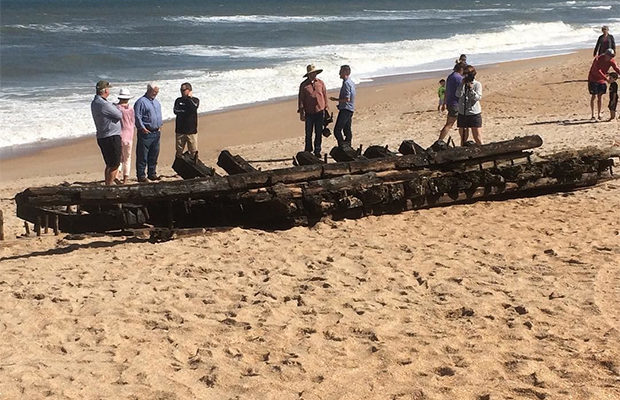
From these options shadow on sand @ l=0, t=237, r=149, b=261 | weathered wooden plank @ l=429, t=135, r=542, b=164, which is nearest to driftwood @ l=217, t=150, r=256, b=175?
shadow on sand @ l=0, t=237, r=149, b=261

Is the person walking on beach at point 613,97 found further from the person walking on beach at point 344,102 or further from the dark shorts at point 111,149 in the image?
the dark shorts at point 111,149

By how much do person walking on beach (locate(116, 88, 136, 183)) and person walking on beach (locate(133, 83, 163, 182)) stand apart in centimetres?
14

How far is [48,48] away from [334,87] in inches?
696

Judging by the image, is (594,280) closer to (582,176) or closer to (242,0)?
(582,176)

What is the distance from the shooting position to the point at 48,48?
125ft

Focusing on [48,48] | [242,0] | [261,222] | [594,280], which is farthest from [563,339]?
[242,0]

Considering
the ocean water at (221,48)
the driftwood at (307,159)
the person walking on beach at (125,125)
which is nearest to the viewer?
the driftwood at (307,159)

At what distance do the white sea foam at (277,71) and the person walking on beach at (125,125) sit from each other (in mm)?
6858

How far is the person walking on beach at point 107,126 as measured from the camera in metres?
11.0

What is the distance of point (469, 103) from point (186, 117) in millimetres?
4396

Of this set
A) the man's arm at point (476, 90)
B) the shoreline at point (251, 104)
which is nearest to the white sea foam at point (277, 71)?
the shoreline at point (251, 104)

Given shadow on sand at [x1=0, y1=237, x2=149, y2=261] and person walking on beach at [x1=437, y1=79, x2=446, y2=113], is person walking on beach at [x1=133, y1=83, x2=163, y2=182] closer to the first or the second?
shadow on sand at [x1=0, y1=237, x2=149, y2=261]

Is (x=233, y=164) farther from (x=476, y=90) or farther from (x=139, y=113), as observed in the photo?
(x=476, y=90)

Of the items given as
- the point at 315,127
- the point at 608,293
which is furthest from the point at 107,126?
the point at 608,293
